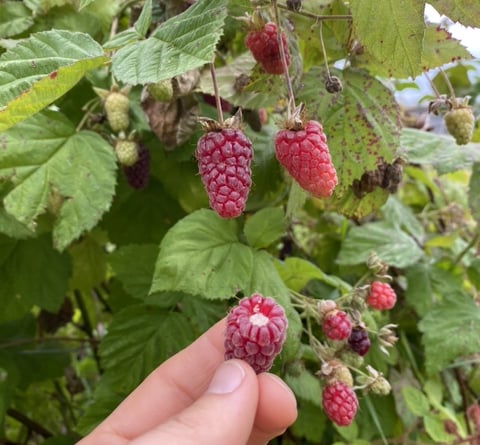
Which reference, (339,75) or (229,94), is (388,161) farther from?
(229,94)

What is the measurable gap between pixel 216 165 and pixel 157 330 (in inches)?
22.6

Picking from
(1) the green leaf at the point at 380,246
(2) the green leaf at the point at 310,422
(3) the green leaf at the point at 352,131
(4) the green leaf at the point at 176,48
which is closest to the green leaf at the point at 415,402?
(2) the green leaf at the point at 310,422

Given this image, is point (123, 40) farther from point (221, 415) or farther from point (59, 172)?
point (221, 415)

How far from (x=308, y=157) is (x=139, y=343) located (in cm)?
64

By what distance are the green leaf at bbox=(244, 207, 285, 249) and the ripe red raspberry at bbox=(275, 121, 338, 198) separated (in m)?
0.39

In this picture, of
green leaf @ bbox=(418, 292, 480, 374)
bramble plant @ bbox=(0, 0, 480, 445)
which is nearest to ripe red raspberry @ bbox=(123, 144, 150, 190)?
bramble plant @ bbox=(0, 0, 480, 445)

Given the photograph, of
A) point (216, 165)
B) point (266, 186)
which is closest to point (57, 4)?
point (266, 186)

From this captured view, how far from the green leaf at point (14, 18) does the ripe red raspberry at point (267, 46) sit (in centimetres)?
50

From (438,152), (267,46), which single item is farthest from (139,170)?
(438,152)

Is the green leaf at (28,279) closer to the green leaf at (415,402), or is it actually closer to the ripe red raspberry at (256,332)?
the ripe red raspberry at (256,332)

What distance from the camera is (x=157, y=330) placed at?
1183mm

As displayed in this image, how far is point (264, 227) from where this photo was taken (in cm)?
114

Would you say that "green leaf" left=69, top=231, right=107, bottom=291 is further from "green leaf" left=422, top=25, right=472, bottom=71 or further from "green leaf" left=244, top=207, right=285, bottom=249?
"green leaf" left=422, top=25, right=472, bottom=71

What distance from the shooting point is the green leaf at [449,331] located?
139 centimetres
